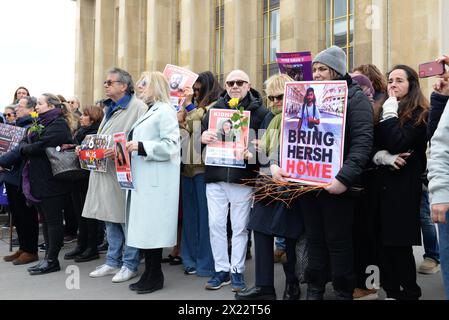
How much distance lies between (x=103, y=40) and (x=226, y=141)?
80.7 ft

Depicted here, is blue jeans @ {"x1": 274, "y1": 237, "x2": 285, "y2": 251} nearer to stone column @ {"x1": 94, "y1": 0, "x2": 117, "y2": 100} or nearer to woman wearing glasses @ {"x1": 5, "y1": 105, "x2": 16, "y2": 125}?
woman wearing glasses @ {"x1": 5, "y1": 105, "x2": 16, "y2": 125}

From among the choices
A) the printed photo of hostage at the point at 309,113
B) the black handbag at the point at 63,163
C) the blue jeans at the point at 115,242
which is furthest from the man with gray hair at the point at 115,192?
the printed photo of hostage at the point at 309,113

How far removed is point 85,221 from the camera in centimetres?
614

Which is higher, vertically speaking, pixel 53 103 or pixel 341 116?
pixel 53 103

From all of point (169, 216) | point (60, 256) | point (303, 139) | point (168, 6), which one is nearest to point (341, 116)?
point (303, 139)

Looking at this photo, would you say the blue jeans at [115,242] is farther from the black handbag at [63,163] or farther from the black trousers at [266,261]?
the black trousers at [266,261]

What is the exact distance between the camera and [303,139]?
3.54m

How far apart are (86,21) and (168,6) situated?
→ 9679 mm

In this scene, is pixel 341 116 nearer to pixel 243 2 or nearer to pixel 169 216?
pixel 169 216

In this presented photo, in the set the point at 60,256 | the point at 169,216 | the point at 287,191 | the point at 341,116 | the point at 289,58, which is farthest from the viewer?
the point at 60,256

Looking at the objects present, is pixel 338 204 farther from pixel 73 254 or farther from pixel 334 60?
pixel 73 254

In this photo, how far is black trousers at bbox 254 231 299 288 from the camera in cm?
398

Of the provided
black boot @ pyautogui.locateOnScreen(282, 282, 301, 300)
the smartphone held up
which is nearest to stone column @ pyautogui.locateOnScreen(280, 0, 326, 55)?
black boot @ pyautogui.locateOnScreen(282, 282, 301, 300)

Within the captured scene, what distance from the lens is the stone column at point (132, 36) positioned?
24.6 metres
